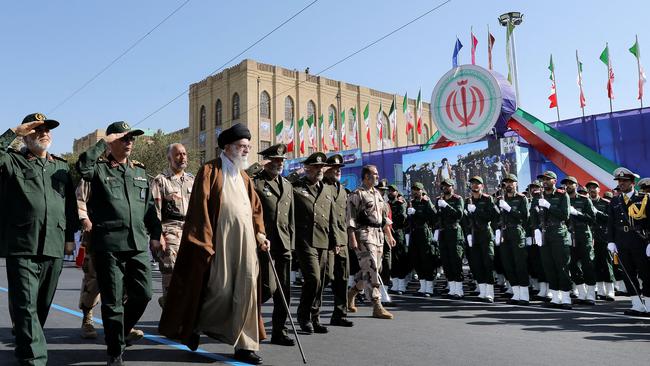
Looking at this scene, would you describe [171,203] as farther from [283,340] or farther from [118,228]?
[283,340]

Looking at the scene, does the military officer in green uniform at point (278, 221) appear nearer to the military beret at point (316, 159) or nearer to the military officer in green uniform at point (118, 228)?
the military beret at point (316, 159)

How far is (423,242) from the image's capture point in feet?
35.8

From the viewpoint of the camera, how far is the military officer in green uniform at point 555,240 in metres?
8.69

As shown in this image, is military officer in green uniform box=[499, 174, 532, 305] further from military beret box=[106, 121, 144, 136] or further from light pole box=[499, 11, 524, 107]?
light pole box=[499, 11, 524, 107]

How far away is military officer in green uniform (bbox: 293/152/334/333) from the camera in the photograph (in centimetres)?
607

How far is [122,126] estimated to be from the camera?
16.3 feet

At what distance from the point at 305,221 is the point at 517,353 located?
8.61 ft

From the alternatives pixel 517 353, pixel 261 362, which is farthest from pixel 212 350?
pixel 517 353

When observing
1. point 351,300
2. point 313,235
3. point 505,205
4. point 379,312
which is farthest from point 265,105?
point 313,235

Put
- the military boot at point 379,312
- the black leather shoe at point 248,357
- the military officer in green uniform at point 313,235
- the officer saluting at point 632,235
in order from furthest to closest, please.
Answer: the officer saluting at point 632,235, the military boot at point 379,312, the military officer in green uniform at point 313,235, the black leather shoe at point 248,357

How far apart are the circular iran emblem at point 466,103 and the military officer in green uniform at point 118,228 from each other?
15.2 meters

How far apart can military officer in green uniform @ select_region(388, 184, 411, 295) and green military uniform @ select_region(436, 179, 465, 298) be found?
107 centimetres

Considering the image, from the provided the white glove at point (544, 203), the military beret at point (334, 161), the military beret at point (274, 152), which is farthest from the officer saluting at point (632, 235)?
the military beret at point (274, 152)

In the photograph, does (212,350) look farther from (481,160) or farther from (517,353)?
(481,160)
